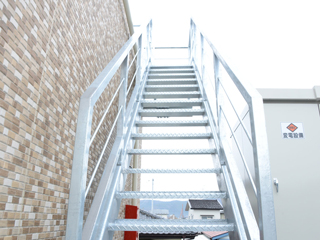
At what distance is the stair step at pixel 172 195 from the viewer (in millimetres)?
1945

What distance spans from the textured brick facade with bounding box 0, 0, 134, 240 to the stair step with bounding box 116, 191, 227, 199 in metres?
0.48

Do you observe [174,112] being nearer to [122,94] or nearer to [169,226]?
[122,94]

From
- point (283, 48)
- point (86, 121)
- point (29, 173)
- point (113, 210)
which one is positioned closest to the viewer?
point (86, 121)

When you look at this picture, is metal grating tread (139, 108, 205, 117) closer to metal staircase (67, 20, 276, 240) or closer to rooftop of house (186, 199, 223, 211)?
metal staircase (67, 20, 276, 240)

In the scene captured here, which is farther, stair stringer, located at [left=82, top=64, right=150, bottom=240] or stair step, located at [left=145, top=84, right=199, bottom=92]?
stair step, located at [left=145, top=84, right=199, bottom=92]

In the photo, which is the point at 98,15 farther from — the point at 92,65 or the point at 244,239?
the point at 244,239

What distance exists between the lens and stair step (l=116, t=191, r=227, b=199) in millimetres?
1945

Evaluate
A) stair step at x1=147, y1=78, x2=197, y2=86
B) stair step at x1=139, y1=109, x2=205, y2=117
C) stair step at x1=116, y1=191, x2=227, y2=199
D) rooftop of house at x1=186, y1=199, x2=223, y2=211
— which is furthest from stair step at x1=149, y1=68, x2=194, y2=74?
rooftop of house at x1=186, y1=199, x2=223, y2=211

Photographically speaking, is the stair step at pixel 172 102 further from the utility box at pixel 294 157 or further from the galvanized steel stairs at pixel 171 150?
the utility box at pixel 294 157

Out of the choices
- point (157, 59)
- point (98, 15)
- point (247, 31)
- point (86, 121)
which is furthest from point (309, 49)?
point (86, 121)

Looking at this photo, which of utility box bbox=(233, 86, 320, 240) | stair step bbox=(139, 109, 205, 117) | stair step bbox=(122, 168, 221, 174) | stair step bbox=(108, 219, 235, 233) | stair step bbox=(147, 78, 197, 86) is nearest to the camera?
stair step bbox=(108, 219, 235, 233)

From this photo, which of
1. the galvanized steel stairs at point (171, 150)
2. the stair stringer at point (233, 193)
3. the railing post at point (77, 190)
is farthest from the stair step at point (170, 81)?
the railing post at point (77, 190)

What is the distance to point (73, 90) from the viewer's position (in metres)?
2.23

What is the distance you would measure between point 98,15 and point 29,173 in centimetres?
206
